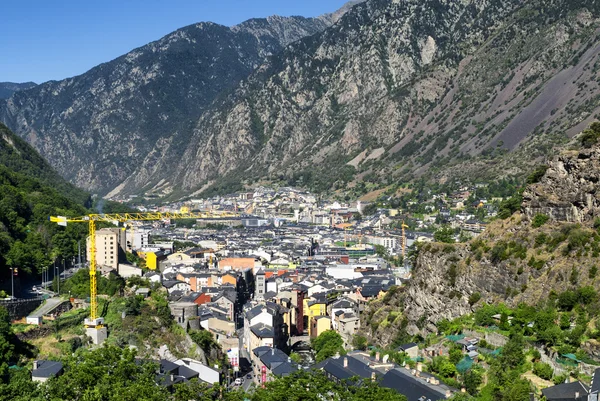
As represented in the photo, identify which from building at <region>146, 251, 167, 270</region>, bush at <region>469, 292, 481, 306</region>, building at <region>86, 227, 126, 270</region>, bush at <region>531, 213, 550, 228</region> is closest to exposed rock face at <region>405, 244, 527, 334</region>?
bush at <region>469, 292, 481, 306</region>

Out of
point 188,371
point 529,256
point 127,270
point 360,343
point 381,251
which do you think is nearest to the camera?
point 188,371

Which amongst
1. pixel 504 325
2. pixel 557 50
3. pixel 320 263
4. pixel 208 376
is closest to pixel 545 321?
pixel 504 325

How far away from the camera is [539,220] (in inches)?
1998

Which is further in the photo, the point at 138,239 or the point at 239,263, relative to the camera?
the point at 138,239

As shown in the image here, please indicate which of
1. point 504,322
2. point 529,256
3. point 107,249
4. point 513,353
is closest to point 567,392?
Answer: point 513,353

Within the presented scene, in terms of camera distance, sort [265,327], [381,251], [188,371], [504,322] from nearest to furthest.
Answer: [504,322], [188,371], [265,327], [381,251]

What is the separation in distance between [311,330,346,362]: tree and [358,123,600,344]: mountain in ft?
10.8

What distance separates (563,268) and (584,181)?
544 centimetres

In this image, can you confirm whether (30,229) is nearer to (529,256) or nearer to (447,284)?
(447,284)

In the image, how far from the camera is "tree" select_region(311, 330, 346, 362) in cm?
5753

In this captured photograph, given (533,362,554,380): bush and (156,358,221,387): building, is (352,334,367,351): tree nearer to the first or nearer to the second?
(156,358,221,387): building

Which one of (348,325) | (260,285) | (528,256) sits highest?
(528,256)

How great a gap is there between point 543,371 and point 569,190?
47.6 feet

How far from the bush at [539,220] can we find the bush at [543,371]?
1343cm
